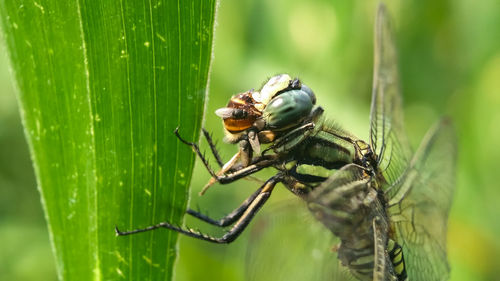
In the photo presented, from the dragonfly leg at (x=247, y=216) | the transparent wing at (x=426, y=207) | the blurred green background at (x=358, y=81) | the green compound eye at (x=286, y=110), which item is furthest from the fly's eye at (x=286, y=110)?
the blurred green background at (x=358, y=81)

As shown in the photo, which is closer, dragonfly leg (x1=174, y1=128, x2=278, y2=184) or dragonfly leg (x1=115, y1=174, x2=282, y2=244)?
dragonfly leg (x1=174, y1=128, x2=278, y2=184)

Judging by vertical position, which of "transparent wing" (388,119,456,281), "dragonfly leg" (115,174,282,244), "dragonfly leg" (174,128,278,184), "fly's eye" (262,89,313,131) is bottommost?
"transparent wing" (388,119,456,281)

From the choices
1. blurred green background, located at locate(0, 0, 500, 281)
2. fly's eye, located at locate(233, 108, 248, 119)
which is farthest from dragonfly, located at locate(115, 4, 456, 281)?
blurred green background, located at locate(0, 0, 500, 281)

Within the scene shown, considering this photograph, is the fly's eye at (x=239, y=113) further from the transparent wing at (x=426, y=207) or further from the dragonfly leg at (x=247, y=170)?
the transparent wing at (x=426, y=207)

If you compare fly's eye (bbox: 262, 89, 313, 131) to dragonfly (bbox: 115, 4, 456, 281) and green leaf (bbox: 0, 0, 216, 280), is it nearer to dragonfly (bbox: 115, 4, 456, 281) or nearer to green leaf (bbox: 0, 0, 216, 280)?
dragonfly (bbox: 115, 4, 456, 281)

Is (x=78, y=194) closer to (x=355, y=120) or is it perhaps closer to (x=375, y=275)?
(x=375, y=275)

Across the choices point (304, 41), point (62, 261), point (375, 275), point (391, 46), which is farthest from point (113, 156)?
point (304, 41)

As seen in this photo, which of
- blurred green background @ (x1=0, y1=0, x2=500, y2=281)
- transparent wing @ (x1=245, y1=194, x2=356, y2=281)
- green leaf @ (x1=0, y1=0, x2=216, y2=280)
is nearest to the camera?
green leaf @ (x1=0, y1=0, x2=216, y2=280)

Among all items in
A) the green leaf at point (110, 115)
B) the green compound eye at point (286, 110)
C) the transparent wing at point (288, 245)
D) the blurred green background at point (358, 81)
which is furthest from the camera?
the blurred green background at point (358, 81)

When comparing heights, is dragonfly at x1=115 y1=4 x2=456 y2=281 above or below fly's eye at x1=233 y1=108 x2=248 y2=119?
below
